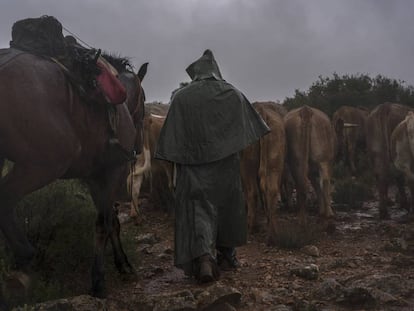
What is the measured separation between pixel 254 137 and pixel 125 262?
77.9 inches

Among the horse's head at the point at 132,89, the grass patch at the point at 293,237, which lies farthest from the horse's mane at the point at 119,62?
the grass patch at the point at 293,237

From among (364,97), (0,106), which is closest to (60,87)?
(0,106)

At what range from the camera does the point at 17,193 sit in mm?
4105

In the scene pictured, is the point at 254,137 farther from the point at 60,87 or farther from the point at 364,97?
the point at 364,97

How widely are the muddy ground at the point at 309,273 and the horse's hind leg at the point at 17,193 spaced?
99 cm

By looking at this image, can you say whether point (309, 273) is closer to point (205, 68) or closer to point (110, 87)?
point (205, 68)

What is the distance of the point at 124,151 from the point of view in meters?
5.40

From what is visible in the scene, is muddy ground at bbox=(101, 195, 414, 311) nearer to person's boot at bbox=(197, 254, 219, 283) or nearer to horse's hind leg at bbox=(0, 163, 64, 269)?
person's boot at bbox=(197, 254, 219, 283)

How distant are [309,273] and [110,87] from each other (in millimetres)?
2811

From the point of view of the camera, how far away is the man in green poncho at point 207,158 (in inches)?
227

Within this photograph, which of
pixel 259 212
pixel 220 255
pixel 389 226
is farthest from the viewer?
pixel 259 212

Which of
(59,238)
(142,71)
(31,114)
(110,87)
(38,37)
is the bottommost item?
(59,238)

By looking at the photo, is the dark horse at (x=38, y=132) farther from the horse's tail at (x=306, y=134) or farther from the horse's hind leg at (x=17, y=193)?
the horse's tail at (x=306, y=134)

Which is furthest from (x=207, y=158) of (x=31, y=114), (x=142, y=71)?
(x=31, y=114)
